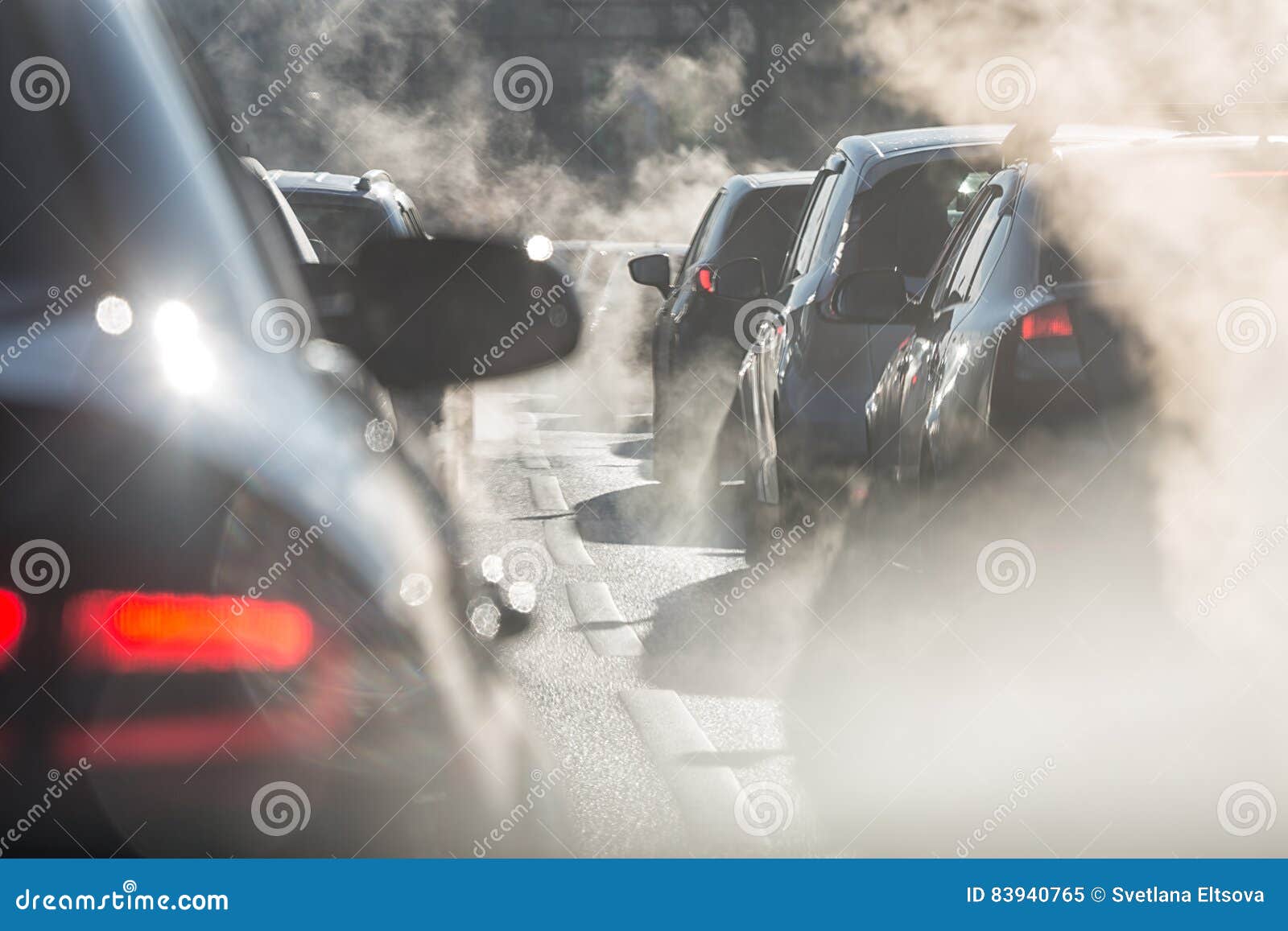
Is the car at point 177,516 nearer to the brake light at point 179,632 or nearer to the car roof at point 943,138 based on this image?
the brake light at point 179,632

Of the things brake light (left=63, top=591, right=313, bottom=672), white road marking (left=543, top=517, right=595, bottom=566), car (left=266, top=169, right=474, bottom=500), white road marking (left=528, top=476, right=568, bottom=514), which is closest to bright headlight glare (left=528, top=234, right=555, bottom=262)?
car (left=266, top=169, right=474, bottom=500)

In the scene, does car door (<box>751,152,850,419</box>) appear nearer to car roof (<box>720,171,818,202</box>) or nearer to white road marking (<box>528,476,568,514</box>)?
car roof (<box>720,171,818,202</box>)

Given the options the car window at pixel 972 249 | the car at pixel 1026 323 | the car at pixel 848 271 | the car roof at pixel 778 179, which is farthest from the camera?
the car roof at pixel 778 179

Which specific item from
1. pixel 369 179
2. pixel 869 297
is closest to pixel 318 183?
pixel 369 179

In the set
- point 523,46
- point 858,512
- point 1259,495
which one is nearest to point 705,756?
point 1259,495

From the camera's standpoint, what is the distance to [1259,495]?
3906 mm

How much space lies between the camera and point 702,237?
1162cm

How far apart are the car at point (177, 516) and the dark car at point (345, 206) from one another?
17.5ft

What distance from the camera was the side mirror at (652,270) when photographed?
1191 cm

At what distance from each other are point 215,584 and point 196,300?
362 millimetres

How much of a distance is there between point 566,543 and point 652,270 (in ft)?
8.73

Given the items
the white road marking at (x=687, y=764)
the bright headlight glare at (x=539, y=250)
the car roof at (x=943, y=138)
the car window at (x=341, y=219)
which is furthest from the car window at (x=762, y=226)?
the white road marking at (x=687, y=764)

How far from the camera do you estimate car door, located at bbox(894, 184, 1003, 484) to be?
5.46 metres

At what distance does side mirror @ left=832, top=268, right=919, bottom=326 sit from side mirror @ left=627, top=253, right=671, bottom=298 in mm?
5965
